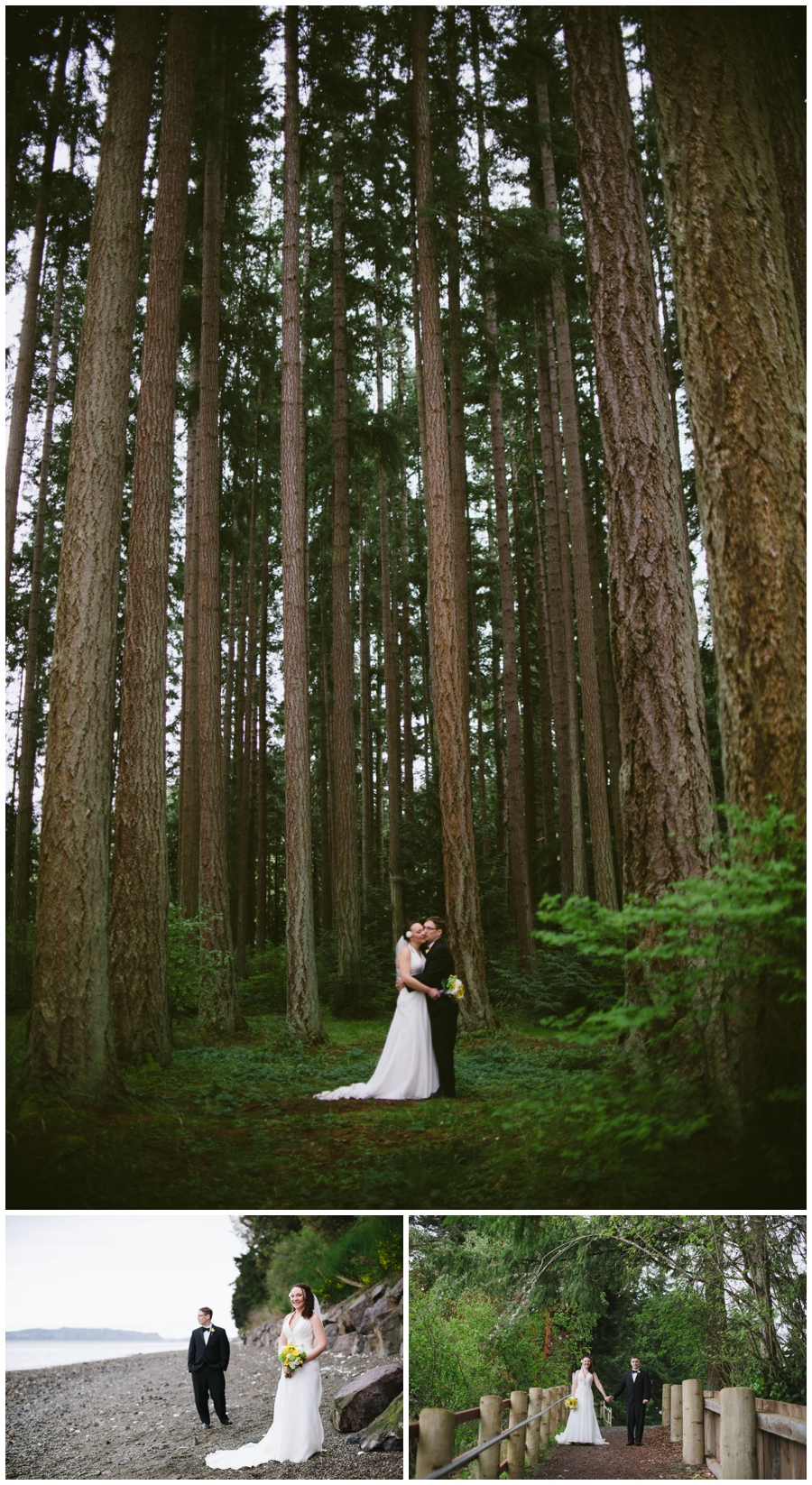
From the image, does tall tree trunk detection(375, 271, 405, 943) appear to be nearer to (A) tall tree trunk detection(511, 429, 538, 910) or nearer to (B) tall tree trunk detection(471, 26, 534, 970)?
(B) tall tree trunk detection(471, 26, 534, 970)

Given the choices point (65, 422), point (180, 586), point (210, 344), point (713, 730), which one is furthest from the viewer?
point (180, 586)

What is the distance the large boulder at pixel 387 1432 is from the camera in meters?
3.90

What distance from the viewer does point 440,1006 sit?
557 cm

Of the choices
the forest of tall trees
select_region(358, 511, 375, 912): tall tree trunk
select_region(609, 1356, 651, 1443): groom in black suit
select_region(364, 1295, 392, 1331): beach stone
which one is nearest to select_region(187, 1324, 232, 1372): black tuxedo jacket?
select_region(364, 1295, 392, 1331): beach stone

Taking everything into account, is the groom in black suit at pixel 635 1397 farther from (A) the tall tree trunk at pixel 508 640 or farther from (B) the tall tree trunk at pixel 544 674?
(B) the tall tree trunk at pixel 544 674

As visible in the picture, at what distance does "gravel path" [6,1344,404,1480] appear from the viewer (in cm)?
389

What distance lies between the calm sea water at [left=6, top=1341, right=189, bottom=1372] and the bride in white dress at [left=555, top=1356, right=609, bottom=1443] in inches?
70.2

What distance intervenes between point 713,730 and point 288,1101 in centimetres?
733

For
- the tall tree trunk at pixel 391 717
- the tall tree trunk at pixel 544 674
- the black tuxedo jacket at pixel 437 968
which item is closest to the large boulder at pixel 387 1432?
the black tuxedo jacket at pixel 437 968

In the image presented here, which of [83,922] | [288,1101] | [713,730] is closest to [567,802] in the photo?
[713,730]

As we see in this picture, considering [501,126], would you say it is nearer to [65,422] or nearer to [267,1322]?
[65,422]

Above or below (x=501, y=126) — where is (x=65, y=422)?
below

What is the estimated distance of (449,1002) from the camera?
220 inches

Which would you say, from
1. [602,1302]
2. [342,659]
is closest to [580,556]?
[342,659]
